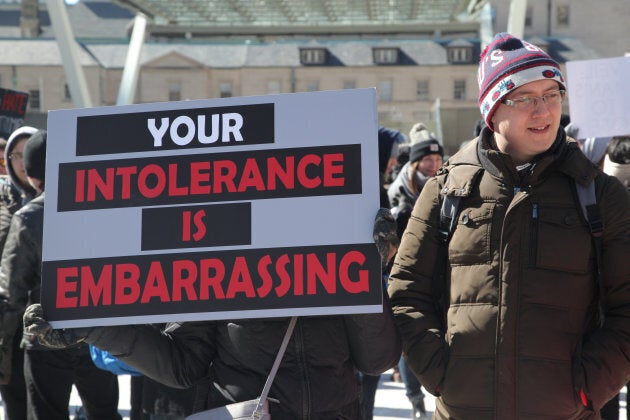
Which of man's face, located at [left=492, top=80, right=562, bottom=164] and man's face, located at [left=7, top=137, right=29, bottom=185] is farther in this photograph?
man's face, located at [left=7, top=137, right=29, bottom=185]

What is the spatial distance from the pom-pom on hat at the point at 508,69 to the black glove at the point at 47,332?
1.42 meters

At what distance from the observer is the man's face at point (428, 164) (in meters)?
6.20

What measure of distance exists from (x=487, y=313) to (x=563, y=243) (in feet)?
1.00

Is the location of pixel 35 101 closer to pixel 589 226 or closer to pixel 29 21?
pixel 29 21

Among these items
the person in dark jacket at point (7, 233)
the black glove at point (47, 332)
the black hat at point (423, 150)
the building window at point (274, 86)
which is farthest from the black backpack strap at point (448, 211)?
the building window at point (274, 86)

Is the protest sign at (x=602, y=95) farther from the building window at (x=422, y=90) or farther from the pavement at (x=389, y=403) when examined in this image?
the building window at (x=422, y=90)

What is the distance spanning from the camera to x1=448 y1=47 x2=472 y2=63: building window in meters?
62.1

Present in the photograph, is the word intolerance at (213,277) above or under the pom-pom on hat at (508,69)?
under

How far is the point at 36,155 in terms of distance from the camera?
4.52 meters

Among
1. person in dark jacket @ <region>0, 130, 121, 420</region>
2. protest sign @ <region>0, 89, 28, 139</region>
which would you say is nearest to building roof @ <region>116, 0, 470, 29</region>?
protest sign @ <region>0, 89, 28, 139</region>

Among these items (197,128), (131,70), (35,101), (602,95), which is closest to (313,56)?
(35,101)

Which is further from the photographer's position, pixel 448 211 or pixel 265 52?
pixel 265 52

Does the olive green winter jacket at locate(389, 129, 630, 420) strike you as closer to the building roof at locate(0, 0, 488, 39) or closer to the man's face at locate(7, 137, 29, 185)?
Answer: the man's face at locate(7, 137, 29, 185)

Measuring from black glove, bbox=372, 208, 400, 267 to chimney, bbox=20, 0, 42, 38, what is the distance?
79.0 metres
